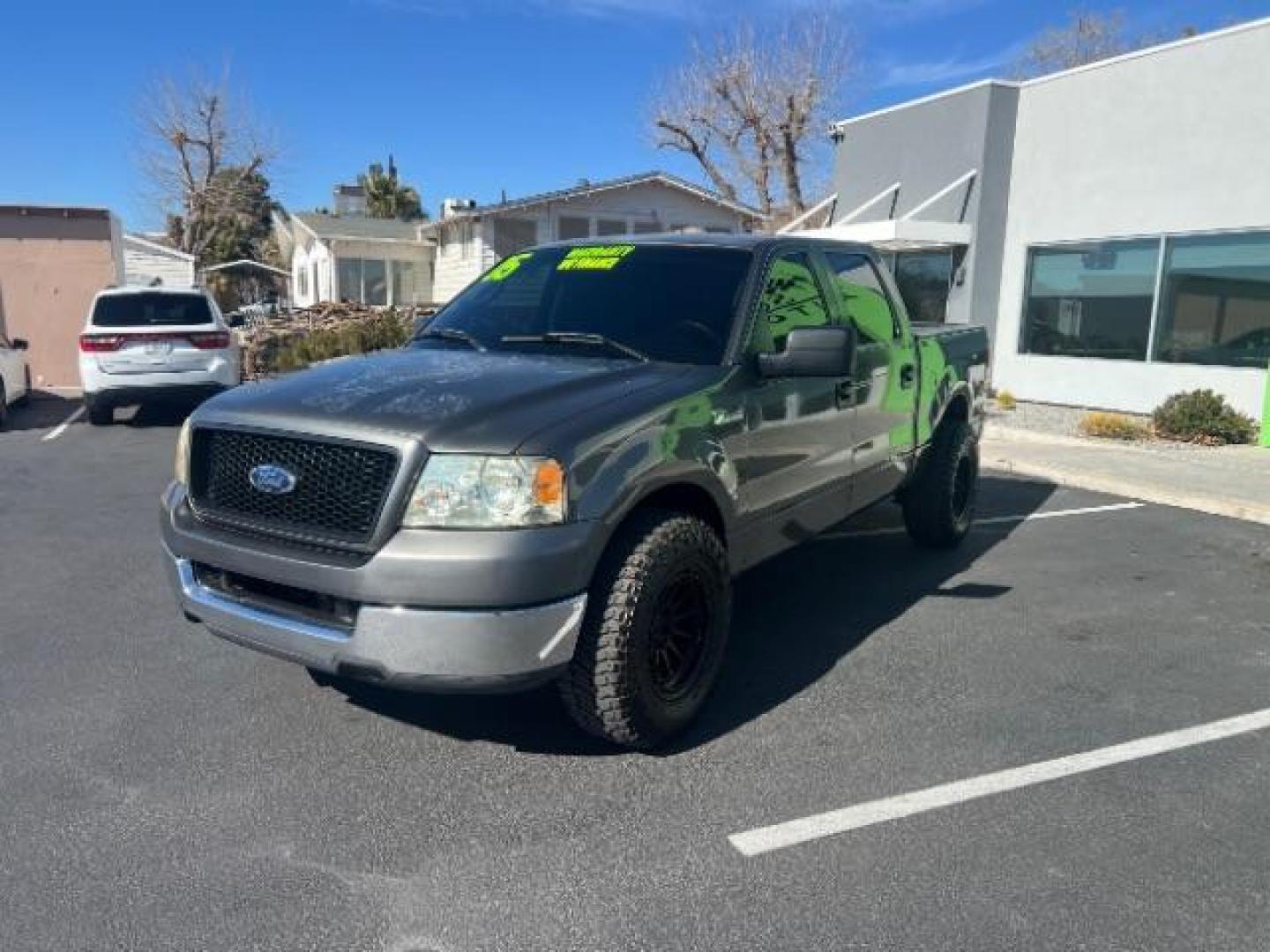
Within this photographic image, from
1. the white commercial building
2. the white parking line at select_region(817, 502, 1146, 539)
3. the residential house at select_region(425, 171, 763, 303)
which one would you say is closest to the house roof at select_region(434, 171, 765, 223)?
the residential house at select_region(425, 171, 763, 303)

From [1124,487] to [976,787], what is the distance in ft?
20.2

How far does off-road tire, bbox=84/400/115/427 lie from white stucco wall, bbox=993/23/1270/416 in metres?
13.1

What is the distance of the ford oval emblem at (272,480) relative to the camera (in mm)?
3098

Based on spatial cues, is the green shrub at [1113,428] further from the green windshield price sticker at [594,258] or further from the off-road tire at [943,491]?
the green windshield price sticker at [594,258]

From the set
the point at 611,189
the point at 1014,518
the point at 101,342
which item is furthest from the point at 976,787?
the point at 611,189

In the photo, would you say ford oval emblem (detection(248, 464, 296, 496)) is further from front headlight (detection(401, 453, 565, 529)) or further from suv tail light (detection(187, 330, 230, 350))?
suv tail light (detection(187, 330, 230, 350))

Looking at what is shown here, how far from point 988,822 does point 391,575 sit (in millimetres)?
2056

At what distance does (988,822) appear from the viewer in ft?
9.95

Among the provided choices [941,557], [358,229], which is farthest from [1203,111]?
[358,229]

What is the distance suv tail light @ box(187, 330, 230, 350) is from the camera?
38.4ft

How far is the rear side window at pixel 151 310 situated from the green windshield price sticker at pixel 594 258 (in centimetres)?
893

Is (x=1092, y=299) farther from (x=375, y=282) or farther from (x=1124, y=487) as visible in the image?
(x=375, y=282)

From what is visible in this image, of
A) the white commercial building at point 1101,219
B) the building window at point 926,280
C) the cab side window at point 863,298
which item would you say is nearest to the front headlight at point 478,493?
the cab side window at point 863,298

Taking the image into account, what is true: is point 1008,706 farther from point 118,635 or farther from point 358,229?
point 358,229
